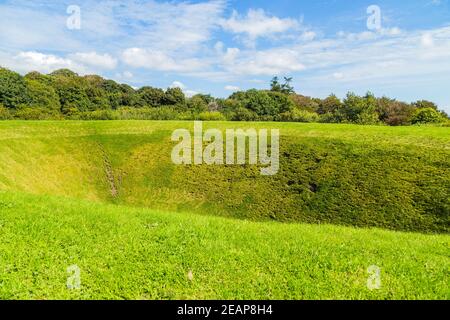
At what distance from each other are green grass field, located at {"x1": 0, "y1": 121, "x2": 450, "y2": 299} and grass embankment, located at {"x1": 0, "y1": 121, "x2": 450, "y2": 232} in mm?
97

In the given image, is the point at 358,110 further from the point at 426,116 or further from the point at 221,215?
the point at 221,215

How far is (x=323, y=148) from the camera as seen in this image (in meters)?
28.0

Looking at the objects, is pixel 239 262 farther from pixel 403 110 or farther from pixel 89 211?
pixel 403 110

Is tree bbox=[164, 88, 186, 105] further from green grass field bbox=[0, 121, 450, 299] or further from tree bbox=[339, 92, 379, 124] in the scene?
green grass field bbox=[0, 121, 450, 299]

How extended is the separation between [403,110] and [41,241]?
273ft

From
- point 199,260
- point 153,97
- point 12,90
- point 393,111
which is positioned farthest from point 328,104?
point 199,260

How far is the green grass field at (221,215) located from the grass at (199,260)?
0.03 meters

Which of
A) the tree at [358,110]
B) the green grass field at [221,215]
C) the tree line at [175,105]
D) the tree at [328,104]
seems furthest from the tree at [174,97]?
the green grass field at [221,215]

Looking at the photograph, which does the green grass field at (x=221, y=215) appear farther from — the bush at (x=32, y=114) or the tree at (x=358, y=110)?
the bush at (x=32, y=114)

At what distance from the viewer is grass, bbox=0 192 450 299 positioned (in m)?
6.74

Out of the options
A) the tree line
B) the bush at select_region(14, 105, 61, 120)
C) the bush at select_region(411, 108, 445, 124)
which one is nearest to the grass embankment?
the tree line

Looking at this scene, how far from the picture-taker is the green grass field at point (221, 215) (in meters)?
7.00
